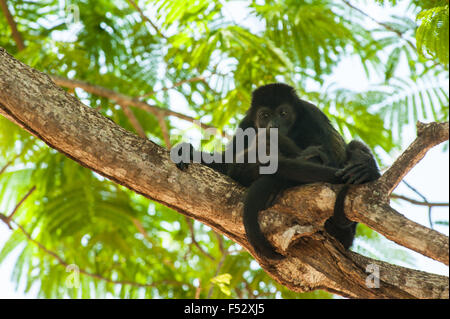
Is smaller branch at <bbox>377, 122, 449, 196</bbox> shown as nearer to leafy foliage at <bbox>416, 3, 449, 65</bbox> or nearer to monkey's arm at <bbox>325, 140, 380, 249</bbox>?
monkey's arm at <bbox>325, 140, 380, 249</bbox>

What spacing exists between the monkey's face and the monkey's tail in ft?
5.66

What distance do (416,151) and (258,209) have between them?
1.47 m

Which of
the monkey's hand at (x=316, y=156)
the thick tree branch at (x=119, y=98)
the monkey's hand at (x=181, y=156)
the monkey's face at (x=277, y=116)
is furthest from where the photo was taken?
the thick tree branch at (x=119, y=98)

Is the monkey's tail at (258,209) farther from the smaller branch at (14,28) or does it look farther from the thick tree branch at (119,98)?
the smaller branch at (14,28)

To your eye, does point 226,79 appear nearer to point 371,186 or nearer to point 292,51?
point 292,51

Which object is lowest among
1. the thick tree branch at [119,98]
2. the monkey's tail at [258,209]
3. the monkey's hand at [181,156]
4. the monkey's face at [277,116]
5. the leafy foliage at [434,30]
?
the monkey's tail at [258,209]

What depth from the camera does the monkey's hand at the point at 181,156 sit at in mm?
5059

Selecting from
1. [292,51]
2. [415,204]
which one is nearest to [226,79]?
[292,51]

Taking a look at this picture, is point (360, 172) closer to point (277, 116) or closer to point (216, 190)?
point (216, 190)

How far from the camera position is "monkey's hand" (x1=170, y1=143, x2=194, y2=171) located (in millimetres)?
5059

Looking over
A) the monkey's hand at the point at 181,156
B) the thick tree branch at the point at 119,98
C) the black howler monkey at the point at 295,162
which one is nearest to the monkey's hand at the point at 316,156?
the black howler monkey at the point at 295,162

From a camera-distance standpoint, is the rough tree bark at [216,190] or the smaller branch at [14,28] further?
the smaller branch at [14,28]

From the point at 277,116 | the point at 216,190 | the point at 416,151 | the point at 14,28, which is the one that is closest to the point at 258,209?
the point at 216,190

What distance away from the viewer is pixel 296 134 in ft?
21.3
